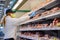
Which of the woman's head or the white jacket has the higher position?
the woman's head

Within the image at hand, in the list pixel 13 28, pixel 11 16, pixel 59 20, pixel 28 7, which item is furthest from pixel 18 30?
pixel 59 20

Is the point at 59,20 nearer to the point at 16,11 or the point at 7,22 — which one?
the point at 7,22

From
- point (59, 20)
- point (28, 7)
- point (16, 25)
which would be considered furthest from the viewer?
point (28, 7)

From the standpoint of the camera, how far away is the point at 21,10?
682 cm

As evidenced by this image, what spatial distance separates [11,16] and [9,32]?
0.66 metres

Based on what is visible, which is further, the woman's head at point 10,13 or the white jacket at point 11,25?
the woman's head at point 10,13

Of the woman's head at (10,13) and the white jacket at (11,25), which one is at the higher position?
the woman's head at (10,13)

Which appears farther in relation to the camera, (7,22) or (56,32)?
(7,22)

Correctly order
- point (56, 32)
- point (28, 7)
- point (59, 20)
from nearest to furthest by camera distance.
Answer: point (59, 20) < point (56, 32) < point (28, 7)

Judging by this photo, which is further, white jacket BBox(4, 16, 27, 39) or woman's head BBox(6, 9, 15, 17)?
woman's head BBox(6, 9, 15, 17)

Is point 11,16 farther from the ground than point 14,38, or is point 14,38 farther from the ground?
point 11,16

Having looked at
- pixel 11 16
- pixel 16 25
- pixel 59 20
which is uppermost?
pixel 11 16

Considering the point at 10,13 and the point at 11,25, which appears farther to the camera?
the point at 10,13

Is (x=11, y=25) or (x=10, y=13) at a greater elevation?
(x=10, y=13)
